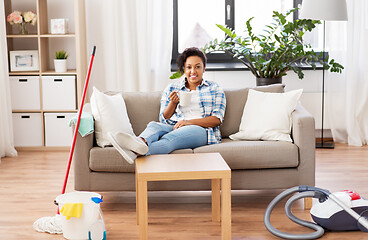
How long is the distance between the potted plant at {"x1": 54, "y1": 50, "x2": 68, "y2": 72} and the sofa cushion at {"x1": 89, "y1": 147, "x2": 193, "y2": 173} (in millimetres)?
1917

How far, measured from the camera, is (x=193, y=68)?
3914 mm

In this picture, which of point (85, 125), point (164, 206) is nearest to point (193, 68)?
point (85, 125)

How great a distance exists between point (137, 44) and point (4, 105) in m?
1.34

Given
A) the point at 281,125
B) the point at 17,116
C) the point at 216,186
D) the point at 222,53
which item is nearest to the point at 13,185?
the point at 17,116

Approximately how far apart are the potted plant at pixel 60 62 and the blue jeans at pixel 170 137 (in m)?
1.83

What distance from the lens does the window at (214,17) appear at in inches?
223

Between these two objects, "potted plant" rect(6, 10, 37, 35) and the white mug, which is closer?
the white mug

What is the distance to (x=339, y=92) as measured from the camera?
17.9 ft

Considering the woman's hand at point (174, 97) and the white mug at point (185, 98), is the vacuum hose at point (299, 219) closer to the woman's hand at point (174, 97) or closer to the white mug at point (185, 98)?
the white mug at point (185, 98)

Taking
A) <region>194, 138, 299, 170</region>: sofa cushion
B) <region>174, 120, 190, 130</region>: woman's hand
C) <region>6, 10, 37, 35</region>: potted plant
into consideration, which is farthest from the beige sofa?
<region>6, 10, 37, 35</region>: potted plant

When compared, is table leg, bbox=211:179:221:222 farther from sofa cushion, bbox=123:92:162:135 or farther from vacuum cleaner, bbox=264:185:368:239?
sofa cushion, bbox=123:92:162:135

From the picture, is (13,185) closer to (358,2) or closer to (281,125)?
(281,125)

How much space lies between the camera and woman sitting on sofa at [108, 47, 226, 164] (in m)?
3.64

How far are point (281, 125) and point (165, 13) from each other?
210 cm
